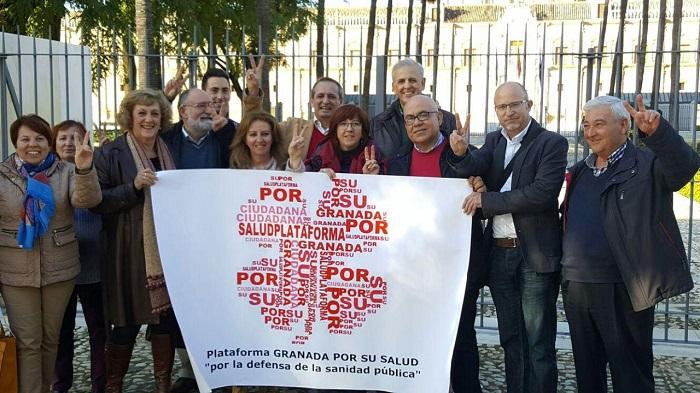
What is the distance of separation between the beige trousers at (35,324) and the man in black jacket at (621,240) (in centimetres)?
293

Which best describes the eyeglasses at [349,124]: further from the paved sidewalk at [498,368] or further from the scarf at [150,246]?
the paved sidewalk at [498,368]

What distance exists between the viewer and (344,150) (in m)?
4.54

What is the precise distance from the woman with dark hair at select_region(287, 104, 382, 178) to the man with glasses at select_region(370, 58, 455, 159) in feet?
0.46

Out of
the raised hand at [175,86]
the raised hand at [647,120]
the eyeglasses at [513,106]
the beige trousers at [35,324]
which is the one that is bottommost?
the beige trousers at [35,324]

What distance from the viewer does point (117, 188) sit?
434 cm

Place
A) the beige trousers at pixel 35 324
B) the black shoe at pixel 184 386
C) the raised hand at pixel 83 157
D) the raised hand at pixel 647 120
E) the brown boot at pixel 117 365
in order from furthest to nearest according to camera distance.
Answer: the black shoe at pixel 184 386 < the brown boot at pixel 117 365 < the beige trousers at pixel 35 324 < the raised hand at pixel 83 157 < the raised hand at pixel 647 120

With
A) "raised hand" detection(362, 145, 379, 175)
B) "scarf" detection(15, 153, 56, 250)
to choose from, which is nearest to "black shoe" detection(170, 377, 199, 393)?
"scarf" detection(15, 153, 56, 250)

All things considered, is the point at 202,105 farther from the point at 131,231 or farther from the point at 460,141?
the point at 460,141

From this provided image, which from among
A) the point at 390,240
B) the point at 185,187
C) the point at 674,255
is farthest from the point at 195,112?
the point at 674,255

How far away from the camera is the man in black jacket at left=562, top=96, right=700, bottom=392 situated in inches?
148

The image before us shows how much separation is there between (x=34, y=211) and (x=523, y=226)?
273 cm

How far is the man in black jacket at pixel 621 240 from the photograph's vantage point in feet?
12.3

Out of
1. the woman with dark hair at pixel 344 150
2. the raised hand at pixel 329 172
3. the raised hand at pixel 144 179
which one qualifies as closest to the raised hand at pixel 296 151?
the woman with dark hair at pixel 344 150

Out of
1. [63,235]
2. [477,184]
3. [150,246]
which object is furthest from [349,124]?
[63,235]
